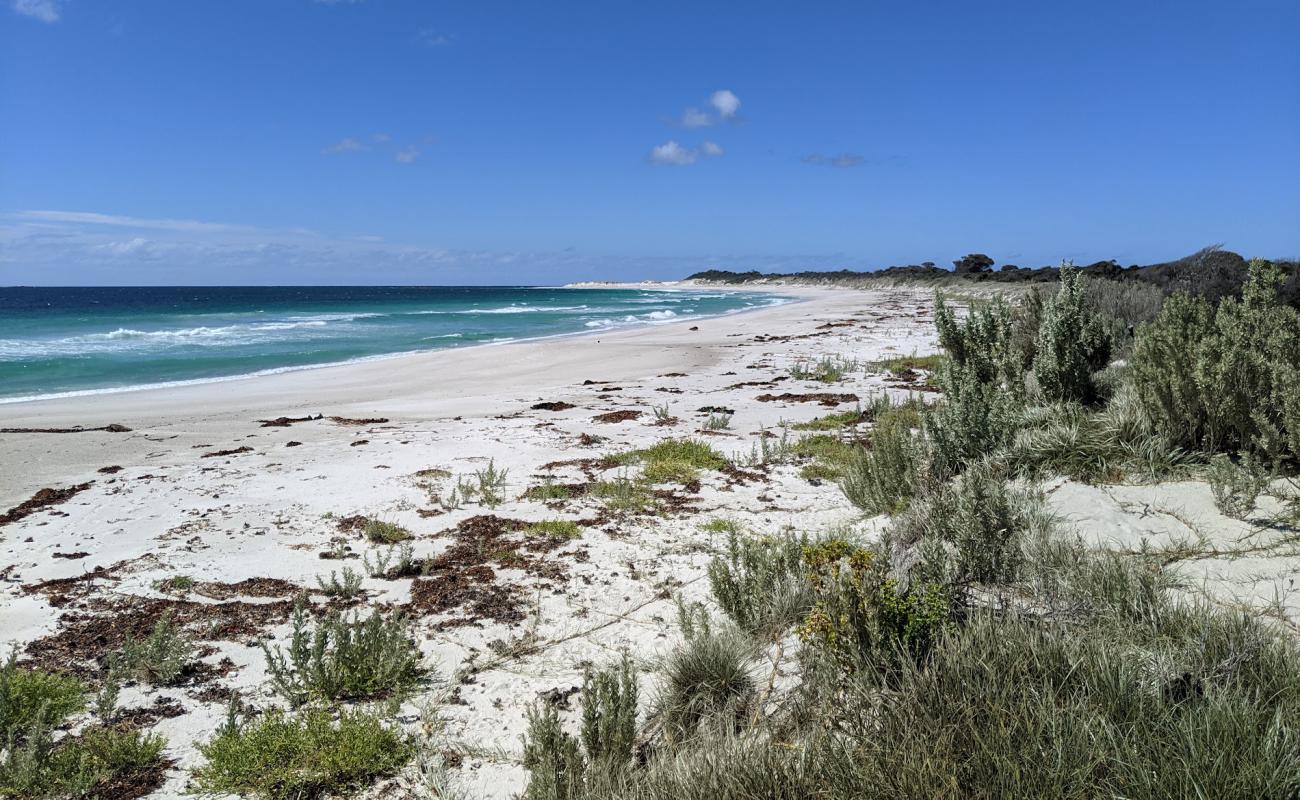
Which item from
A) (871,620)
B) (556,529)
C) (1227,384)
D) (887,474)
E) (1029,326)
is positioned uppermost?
(1029,326)

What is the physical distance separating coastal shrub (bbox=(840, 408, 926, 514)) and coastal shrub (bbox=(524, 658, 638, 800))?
3.11 meters

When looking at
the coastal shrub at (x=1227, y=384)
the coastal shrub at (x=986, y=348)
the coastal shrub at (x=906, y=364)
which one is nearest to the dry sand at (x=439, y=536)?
the coastal shrub at (x=1227, y=384)

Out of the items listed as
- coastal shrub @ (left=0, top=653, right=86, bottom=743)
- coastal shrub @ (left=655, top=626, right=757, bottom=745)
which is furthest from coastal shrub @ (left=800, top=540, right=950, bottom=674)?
coastal shrub @ (left=0, top=653, right=86, bottom=743)

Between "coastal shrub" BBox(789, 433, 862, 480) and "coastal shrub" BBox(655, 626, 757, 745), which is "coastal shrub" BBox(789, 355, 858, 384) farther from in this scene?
"coastal shrub" BBox(655, 626, 757, 745)

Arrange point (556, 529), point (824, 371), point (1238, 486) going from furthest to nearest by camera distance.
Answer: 1. point (824, 371)
2. point (556, 529)
3. point (1238, 486)

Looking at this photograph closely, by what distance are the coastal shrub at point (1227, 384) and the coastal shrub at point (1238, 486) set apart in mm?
175

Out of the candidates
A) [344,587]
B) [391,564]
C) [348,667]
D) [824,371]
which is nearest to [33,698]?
[348,667]

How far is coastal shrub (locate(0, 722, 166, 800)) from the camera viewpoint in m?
2.84

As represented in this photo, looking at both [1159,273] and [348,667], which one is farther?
[1159,273]


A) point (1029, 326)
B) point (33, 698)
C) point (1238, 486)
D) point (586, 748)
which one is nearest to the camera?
point (586, 748)

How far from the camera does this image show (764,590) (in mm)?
3965

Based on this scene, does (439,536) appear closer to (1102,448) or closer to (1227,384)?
(1102,448)

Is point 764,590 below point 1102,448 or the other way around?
below

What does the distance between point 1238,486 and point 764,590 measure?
9.47ft
